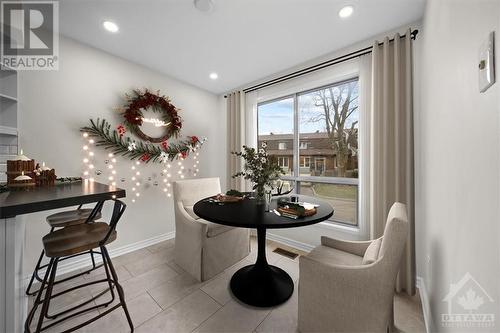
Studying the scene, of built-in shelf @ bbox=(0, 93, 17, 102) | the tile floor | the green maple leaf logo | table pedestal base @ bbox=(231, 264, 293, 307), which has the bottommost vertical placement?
the tile floor

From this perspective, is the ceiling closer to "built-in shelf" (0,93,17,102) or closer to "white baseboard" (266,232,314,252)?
"built-in shelf" (0,93,17,102)

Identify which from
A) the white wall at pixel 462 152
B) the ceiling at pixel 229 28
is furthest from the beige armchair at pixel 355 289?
the ceiling at pixel 229 28

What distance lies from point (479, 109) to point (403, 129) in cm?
139

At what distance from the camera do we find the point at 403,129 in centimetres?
183

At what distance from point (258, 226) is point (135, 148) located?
7.15ft

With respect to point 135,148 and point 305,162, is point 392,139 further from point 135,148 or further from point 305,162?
point 135,148

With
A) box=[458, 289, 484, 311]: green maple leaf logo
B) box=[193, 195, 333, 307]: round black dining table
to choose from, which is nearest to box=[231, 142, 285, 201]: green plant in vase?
box=[193, 195, 333, 307]: round black dining table

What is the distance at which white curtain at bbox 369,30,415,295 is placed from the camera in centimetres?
178

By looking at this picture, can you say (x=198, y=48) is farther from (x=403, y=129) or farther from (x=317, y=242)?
(x=317, y=242)

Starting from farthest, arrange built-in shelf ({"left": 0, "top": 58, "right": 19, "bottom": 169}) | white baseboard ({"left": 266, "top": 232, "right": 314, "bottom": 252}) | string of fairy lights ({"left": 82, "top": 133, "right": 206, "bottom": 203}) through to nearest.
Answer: white baseboard ({"left": 266, "top": 232, "right": 314, "bottom": 252}), string of fairy lights ({"left": 82, "top": 133, "right": 206, "bottom": 203}), built-in shelf ({"left": 0, "top": 58, "right": 19, "bottom": 169})

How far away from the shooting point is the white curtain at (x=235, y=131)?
3287 mm

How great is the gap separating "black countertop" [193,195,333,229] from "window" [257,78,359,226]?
2.45ft

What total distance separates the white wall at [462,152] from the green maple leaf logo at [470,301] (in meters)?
0.05

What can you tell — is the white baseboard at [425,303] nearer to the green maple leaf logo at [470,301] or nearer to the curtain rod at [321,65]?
the green maple leaf logo at [470,301]
